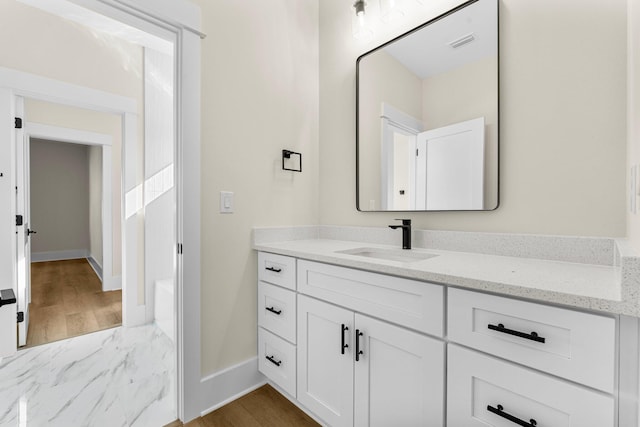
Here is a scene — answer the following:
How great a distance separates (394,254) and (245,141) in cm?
106

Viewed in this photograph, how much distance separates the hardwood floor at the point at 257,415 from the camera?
1.47 metres

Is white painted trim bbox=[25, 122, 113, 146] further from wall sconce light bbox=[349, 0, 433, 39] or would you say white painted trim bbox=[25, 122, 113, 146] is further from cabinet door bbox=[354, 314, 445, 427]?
cabinet door bbox=[354, 314, 445, 427]

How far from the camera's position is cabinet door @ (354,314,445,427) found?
970mm

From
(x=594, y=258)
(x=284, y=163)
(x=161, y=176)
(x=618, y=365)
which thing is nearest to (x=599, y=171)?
(x=594, y=258)

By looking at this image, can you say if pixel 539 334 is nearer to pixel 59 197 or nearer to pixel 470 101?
pixel 470 101

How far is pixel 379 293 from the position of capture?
1.14 metres

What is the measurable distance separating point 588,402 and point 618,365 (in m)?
0.12

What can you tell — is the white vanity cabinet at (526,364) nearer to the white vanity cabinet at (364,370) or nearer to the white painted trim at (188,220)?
the white vanity cabinet at (364,370)

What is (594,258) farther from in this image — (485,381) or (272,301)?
(272,301)

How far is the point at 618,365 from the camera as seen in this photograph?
669mm

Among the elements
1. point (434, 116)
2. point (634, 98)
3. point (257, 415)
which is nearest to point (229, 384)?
point (257, 415)

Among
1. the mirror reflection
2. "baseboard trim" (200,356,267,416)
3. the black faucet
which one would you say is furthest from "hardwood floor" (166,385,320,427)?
the mirror reflection

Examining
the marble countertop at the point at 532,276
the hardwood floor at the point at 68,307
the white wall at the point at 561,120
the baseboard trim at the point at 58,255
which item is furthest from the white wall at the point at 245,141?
the baseboard trim at the point at 58,255

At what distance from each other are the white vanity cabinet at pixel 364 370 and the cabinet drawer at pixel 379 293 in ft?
0.12
